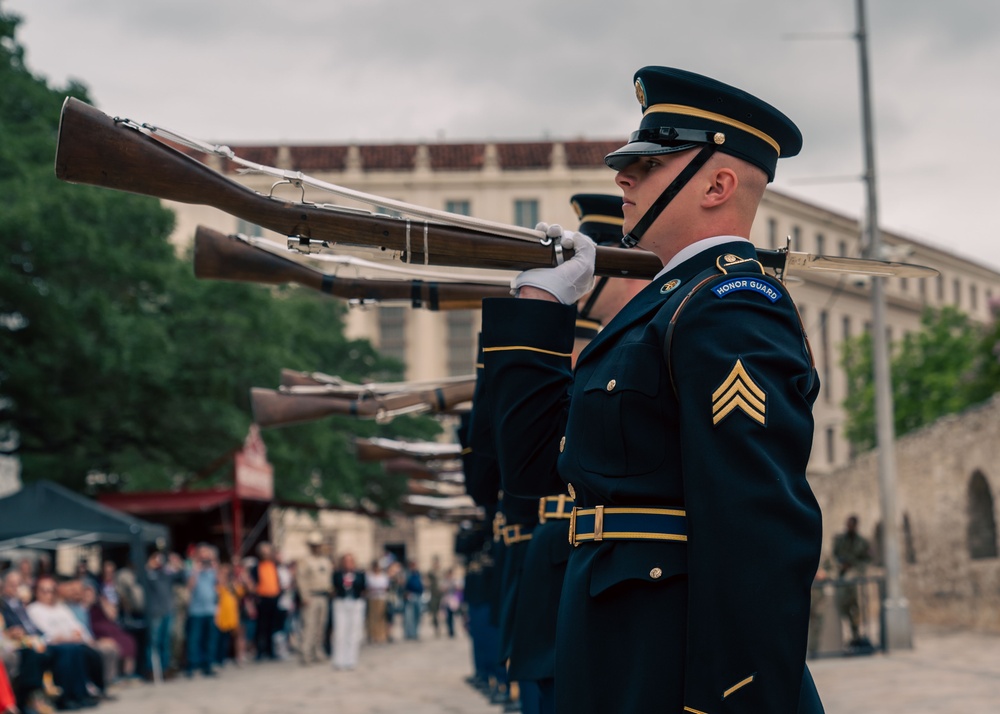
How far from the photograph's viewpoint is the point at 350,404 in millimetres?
9055

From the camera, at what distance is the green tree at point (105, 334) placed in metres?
23.8

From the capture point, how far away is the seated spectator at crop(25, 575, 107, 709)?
48.3ft

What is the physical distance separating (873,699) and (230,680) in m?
10.1

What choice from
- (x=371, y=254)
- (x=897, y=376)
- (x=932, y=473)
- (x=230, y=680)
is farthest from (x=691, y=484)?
(x=897, y=376)

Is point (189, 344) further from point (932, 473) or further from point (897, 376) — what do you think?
point (897, 376)

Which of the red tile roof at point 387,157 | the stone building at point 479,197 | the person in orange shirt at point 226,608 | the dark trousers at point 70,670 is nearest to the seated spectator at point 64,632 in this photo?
the dark trousers at point 70,670

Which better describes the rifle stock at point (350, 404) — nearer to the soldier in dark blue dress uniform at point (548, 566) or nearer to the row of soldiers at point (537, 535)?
the row of soldiers at point (537, 535)

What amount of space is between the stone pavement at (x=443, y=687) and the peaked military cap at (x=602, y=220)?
5955 mm

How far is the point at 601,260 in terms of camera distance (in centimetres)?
355

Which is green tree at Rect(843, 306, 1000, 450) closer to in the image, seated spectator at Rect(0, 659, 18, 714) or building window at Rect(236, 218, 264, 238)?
seated spectator at Rect(0, 659, 18, 714)

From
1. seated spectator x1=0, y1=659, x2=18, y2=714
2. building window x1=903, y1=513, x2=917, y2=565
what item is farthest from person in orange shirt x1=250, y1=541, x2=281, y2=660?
building window x1=903, y1=513, x2=917, y2=565

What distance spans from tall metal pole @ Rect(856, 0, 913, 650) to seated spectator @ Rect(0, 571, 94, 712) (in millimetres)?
9705

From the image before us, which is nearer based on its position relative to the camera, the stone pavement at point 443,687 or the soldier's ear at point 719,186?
the soldier's ear at point 719,186

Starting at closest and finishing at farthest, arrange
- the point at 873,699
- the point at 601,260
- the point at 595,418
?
1. the point at 595,418
2. the point at 601,260
3. the point at 873,699
